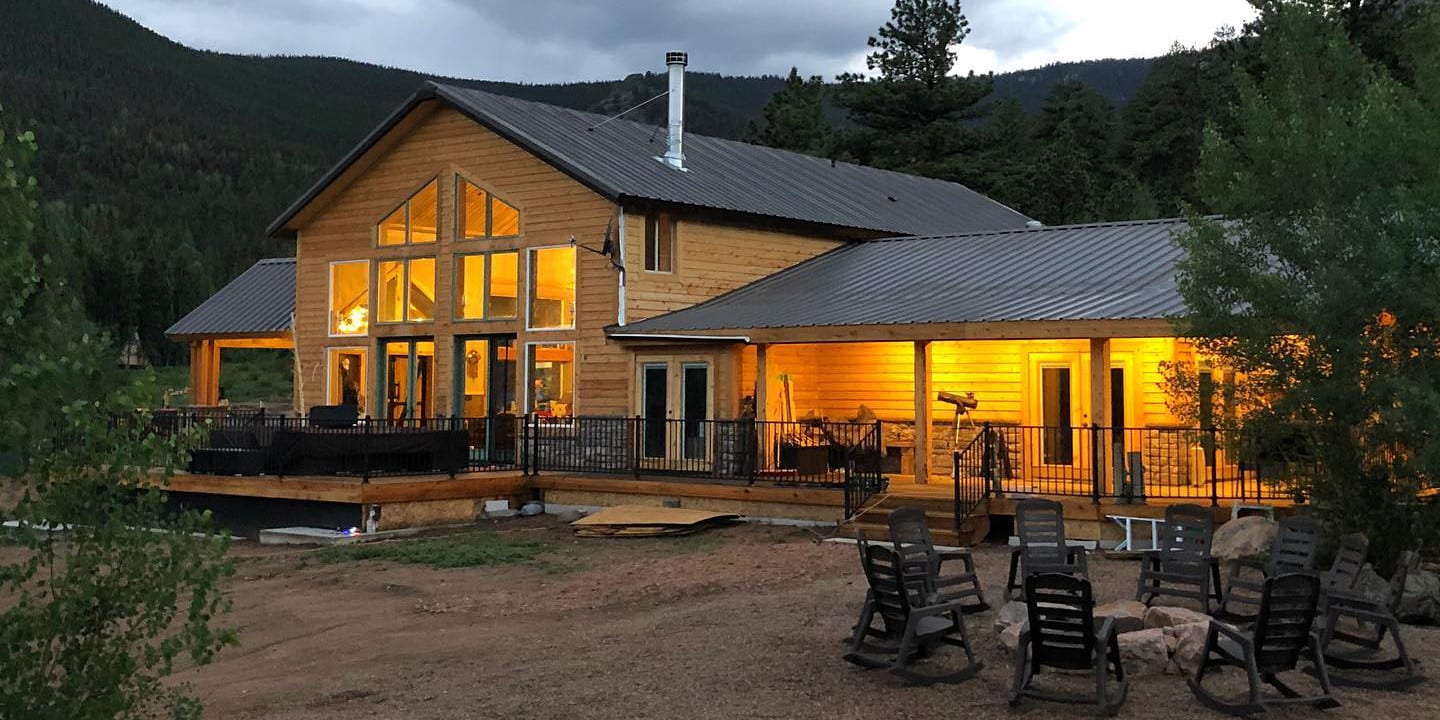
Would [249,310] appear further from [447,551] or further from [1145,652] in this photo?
[1145,652]

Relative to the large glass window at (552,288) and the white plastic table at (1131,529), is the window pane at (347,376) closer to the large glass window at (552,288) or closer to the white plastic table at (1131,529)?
the large glass window at (552,288)

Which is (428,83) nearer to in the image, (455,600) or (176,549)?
(455,600)

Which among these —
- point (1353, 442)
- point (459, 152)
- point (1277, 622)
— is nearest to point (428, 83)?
point (459, 152)

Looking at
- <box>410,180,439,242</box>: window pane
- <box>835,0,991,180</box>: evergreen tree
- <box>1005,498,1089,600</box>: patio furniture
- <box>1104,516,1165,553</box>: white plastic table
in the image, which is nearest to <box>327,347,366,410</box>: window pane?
<box>410,180,439,242</box>: window pane

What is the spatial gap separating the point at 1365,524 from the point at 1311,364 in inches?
59.3

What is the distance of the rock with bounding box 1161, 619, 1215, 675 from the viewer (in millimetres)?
8578

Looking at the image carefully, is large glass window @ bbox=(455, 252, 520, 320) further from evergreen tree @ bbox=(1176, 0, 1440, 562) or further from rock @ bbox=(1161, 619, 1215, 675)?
rock @ bbox=(1161, 619, 1215, 675)

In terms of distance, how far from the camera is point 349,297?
84.4 feet

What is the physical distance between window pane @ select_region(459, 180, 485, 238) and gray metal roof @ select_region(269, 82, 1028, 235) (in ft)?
4.79

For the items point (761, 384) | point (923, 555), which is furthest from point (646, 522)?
point (923, 555)

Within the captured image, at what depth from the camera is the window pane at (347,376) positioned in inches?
1003

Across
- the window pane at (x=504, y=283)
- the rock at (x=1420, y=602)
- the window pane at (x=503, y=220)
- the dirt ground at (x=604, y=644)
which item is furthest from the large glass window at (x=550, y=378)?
the rock at (x=1420, y=602)

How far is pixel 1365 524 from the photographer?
1134 cm

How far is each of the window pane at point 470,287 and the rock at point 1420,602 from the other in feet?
54.5
